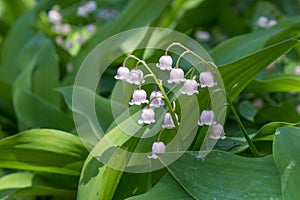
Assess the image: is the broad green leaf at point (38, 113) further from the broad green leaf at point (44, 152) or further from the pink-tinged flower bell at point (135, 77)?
the pink-tinged flower bell at point (135, 77)

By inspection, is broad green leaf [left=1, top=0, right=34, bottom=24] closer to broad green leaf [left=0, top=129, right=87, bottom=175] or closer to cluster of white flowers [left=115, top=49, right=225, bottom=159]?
broad green leaf [left=0, top=129, right=87, bottom=175]

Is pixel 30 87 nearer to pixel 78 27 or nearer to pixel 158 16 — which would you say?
pixel 158 16

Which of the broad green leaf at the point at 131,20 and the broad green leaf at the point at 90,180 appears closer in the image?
the broad green leaf at the point at 90,180

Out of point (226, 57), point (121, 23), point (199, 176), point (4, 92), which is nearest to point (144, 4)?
point (121, 23)

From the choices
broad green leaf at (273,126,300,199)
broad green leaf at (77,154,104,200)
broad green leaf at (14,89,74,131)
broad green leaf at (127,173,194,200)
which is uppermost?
broad green leaf at (273,126,300,199)

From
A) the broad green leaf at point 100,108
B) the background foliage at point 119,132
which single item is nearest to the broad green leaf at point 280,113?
the background foliage at point 119,132

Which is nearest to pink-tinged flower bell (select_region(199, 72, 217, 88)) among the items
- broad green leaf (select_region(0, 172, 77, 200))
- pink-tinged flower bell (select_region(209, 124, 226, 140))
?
pink-tinged flower bell (select_region(209, 124, 226, 140))
